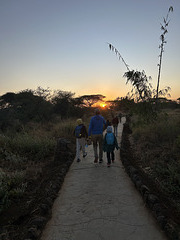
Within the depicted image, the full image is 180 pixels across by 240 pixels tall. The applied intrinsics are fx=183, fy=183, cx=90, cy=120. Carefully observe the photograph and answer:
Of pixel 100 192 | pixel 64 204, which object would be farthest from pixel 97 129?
pixel 64 204

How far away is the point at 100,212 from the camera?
3592 mm

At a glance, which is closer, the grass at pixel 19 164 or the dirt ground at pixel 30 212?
the dirt ground at pixel 30 212

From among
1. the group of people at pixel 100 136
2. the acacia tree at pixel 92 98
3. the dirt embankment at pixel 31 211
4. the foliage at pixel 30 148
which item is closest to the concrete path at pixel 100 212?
the dirt embankment at pixel 31 211

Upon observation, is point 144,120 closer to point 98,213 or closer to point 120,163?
point 120,163

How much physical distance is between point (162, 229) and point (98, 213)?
1.17m

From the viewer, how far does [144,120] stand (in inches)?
414

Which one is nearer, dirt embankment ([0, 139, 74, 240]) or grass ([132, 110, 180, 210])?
dirt embankment ([0, 139, 74, 240])

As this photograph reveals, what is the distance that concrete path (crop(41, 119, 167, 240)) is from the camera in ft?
9.80

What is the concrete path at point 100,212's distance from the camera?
2.99 m

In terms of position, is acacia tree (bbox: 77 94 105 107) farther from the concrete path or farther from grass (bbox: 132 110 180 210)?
the concrete path

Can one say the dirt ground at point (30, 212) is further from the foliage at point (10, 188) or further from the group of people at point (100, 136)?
the group of people at point (100, 136)

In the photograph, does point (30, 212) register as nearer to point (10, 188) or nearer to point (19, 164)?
point (10, 188)

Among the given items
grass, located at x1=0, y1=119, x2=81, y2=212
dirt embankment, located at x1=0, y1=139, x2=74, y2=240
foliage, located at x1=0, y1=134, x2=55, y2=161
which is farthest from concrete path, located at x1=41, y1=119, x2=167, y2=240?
foliage, located at x1=0, y1=134, x2=55, y2=161

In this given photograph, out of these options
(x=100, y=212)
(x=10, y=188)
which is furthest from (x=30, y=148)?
(x=100, y=212)
